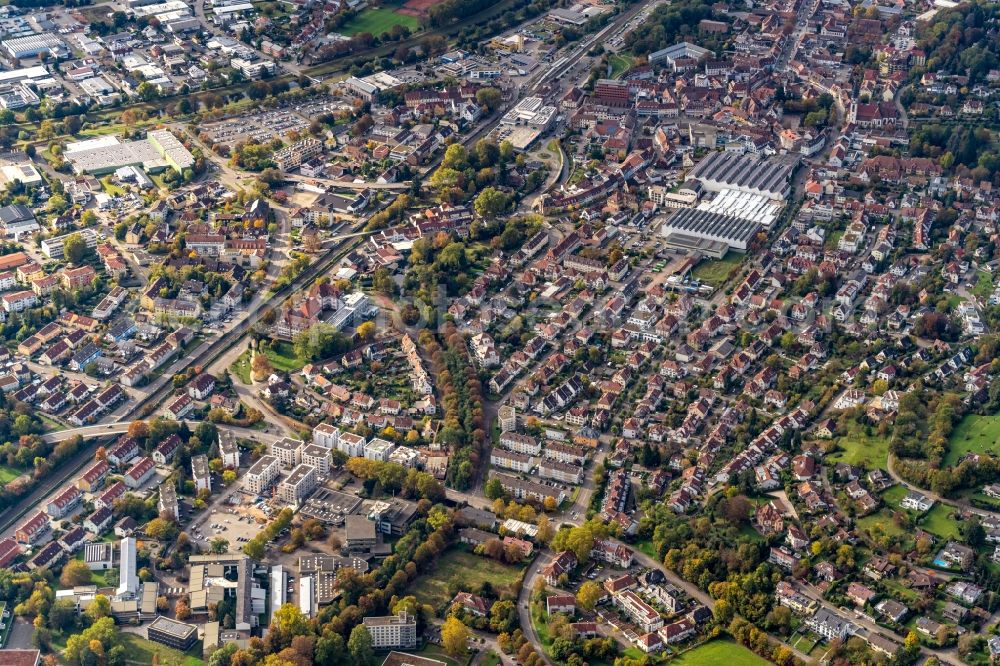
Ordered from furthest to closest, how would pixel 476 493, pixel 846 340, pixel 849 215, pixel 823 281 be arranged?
1. pixel 849 215
2. pixel 823 281
3. pixel 846 340
4. pixel 476 493

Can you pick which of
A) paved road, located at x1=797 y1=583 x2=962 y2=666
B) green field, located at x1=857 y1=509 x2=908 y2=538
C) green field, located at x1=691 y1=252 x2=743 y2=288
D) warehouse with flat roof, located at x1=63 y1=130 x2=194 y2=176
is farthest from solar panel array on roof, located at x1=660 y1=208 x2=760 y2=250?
warehouse with flat roof, located at x1=63 y1=130 x2=194 y2=176

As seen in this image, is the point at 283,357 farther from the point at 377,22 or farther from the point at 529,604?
the point at 377,22

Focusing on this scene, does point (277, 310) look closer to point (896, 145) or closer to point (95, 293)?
point (95, 293)

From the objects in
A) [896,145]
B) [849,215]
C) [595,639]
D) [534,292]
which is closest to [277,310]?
[534,292]

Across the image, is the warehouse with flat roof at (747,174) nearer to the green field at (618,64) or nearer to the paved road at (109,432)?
the green field at (618,64)

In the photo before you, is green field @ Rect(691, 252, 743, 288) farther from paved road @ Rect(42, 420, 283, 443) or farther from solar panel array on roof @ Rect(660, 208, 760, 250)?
paved road @ Rect(42, 420, 283, 443)
